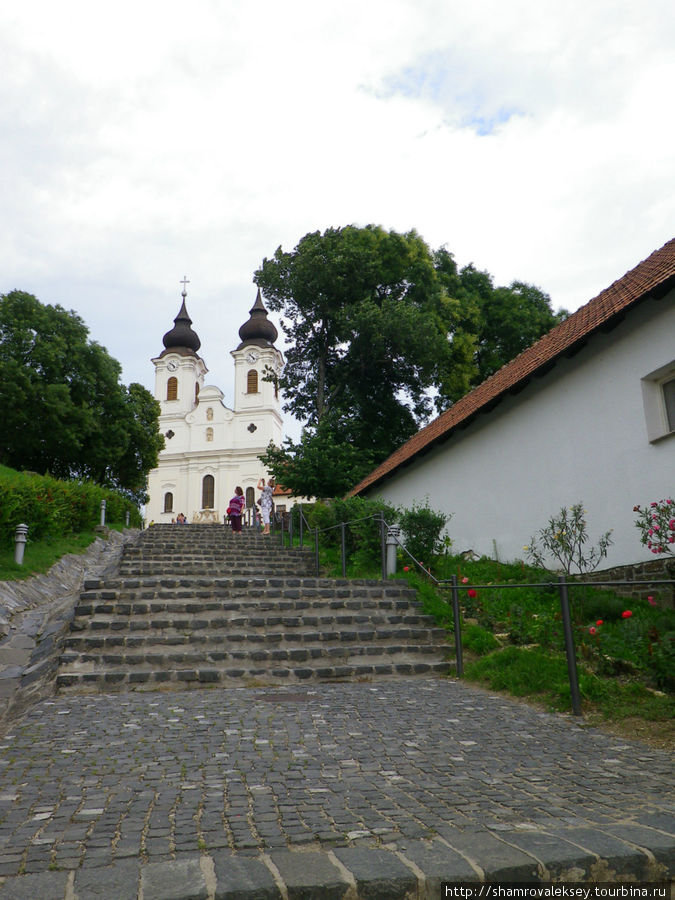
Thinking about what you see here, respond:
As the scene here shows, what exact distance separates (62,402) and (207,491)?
30.4m

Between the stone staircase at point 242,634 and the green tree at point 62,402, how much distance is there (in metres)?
18.9

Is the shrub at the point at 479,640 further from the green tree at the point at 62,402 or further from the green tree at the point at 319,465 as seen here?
the green tree at the point at 62,402

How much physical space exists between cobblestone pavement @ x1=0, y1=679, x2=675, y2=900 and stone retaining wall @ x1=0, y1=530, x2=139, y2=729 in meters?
0.80

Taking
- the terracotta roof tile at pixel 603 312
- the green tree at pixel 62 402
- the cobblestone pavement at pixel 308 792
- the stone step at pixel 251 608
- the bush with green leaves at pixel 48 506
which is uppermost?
the green tree at pixel 62 402

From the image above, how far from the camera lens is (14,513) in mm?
12695

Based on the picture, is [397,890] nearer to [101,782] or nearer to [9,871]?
[9,871]

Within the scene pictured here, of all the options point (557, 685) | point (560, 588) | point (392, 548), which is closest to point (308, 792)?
point (560, 588)

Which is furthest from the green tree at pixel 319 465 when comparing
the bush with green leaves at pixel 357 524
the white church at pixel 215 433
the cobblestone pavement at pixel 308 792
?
the white church at pixel 215 433

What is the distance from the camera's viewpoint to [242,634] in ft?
26.6

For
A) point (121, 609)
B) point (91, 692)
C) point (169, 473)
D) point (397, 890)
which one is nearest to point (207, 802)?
point (397, 890)

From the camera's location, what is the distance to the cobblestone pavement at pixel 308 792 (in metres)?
2.54

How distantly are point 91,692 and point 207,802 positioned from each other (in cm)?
394

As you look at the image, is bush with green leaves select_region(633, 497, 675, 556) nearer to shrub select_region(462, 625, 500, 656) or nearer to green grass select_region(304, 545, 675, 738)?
green grass select_region(304, 545, 675, 738)

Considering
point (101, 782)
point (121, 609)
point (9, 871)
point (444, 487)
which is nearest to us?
point (9, 871)
